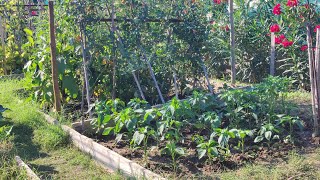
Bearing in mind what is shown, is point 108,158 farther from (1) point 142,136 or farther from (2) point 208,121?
(2) point 208,121

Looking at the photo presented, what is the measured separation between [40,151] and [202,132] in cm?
210

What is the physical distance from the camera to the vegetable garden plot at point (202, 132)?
15.6 ft

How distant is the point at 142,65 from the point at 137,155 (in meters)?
1.85

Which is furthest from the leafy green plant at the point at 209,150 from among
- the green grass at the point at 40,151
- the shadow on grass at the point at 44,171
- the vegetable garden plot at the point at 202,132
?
the shadow on grass at the point at 44,171

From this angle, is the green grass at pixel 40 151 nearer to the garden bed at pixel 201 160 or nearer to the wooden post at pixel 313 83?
the garden bed at pixel 201 160

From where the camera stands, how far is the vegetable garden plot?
475 centimetres

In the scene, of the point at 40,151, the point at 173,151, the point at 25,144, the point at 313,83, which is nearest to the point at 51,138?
the point at 40,151

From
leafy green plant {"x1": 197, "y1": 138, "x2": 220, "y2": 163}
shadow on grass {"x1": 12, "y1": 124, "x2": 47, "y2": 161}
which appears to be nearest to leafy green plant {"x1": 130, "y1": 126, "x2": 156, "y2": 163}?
leafy green plant {"x1": 197, "y1": 138, "x2": 220, "y2": 163}

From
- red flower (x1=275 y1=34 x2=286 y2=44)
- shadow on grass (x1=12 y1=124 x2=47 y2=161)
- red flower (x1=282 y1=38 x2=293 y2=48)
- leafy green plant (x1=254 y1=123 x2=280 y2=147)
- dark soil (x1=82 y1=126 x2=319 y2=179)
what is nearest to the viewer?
dark soil (x1=82 y1=126 x2=319 y2=179)

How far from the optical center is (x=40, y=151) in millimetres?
5664

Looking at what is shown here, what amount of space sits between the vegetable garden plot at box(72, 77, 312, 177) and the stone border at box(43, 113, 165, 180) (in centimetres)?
22

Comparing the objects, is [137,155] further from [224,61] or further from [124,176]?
[224,61]

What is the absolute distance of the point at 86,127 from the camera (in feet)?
20.0

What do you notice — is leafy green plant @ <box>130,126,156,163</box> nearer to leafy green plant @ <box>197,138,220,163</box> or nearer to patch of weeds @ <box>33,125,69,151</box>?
leafy green plant @ <box>197,138,220,163</box>
